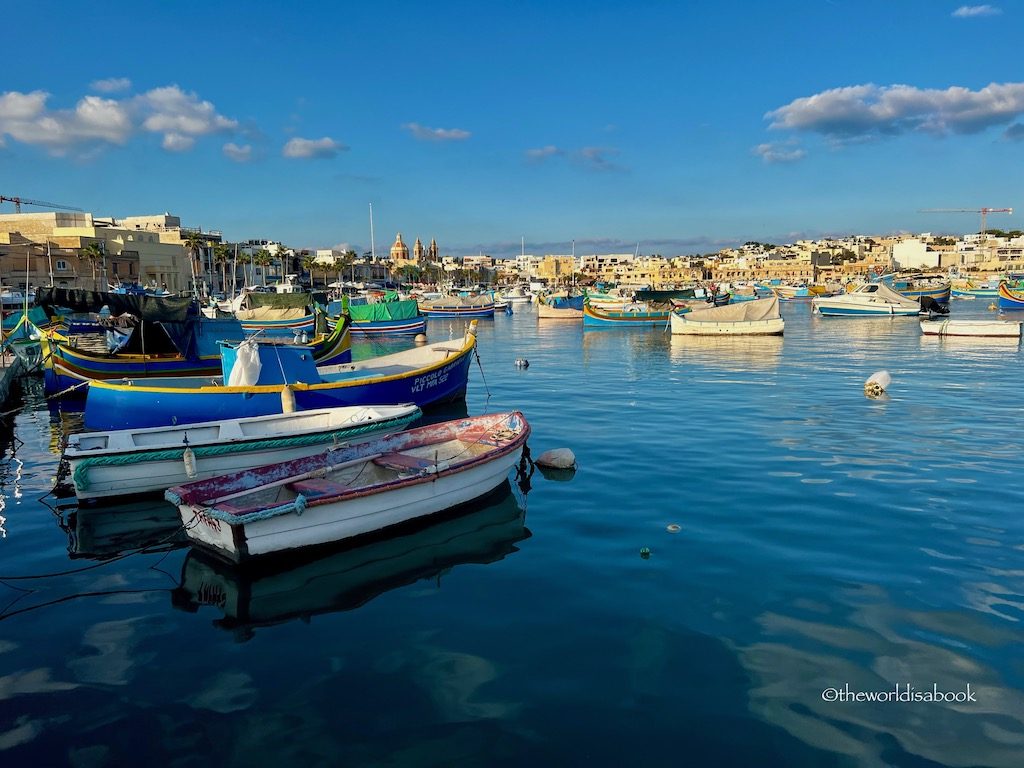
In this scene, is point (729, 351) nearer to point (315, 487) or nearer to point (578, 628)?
point (315, 487)

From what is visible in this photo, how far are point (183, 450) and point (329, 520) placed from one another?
4550 millimetres

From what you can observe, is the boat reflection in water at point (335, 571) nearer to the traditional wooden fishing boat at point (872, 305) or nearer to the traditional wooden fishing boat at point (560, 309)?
the traditional wooden fishing boat at point (560, 309)

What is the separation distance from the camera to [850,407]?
20641 millimetres

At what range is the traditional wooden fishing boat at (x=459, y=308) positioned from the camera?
261 ft

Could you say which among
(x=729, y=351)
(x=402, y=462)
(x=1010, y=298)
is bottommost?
(x=402, y=462)

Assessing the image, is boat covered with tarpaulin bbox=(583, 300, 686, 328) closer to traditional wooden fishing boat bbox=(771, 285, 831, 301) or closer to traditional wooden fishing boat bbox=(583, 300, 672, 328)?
traditional wooden fishing boat bbox=(583, 300, 672, 328)

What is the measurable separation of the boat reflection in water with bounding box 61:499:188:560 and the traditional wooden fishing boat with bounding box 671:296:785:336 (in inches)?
1602

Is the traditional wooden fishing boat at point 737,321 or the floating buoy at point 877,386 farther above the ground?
the traditional wooden fishing boat at point 737,321

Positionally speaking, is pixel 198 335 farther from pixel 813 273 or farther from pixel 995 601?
pixel 813 273

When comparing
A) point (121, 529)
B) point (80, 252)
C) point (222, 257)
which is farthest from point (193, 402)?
point (222, 257)

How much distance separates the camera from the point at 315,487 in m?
10.9

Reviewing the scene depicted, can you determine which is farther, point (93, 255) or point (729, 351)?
point (93, 255)

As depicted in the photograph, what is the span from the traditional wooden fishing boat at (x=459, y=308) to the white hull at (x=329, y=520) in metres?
68.2

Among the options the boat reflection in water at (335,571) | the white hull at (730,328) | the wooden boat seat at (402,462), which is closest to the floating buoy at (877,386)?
the boat reflection in water at (335,571)
